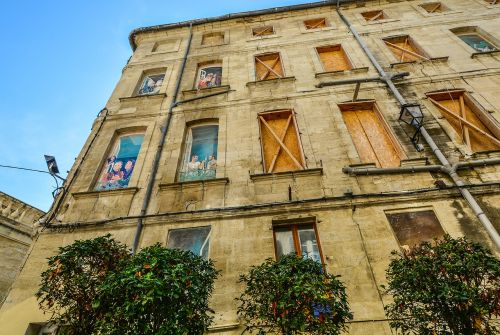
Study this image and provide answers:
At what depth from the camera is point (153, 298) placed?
335 cm

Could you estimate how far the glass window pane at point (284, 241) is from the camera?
6.10m

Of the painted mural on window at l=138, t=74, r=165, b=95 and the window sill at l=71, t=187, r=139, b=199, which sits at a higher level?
the painted mural on window at l=138, t=74, r=165, b=95

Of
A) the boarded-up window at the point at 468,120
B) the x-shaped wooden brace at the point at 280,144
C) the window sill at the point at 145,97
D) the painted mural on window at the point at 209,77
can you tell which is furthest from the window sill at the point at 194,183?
the boarded-up window at the point at 468,120

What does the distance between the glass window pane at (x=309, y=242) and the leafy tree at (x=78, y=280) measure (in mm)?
3614

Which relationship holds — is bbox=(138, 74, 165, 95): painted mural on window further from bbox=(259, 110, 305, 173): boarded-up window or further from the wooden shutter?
the wooden shutter

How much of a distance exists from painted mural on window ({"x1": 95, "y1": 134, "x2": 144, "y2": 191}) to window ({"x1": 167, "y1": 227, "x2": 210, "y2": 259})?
2.44m

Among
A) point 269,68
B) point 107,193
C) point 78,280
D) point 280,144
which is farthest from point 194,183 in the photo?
point 269,68

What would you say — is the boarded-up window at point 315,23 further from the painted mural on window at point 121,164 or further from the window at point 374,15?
the painted mural on window at point 121,164

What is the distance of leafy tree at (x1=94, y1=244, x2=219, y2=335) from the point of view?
338cm

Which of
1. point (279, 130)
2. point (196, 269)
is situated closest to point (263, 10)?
point (279, 130)

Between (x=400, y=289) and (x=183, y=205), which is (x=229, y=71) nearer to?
(x=183, y=205)

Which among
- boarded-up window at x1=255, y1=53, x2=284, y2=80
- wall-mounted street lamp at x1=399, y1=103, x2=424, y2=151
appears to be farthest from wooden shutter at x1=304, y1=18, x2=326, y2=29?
wall-mounted street lamp at x1=399, y1=103, x2=424, y2=151

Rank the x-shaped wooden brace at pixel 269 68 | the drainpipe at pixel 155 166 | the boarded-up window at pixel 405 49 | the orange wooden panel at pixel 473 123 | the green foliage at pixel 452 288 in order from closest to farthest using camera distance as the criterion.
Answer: the green foliage at pixel 452 288
the drainpipe at pixel 155 166
the orange wooden panel at pixel 473 123
the boarded-up window at pixel 405 49
the x-shaped wooden brace at pixel 269 68

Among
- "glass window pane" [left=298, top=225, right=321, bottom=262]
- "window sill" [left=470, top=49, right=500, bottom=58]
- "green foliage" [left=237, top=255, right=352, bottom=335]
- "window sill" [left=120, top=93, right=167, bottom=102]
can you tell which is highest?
"window sill" [left=470, top=49, right=500, bottom=58]
